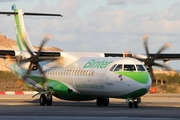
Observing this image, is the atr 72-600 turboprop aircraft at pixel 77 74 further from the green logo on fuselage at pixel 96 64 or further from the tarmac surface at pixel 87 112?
the tarmac surface at pixel 87 112

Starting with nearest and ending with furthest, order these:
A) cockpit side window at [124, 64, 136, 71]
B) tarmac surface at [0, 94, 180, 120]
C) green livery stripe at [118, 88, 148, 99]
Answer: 1. tarmac surface at [0, 94, 180, 120]
2. green livery stripe at [118, 88, 148, 99]
3. cockpit side window at [124, 64, 136, 71]

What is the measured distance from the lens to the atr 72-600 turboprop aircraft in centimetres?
2948

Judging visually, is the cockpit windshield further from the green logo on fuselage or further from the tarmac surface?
the tarmac surface

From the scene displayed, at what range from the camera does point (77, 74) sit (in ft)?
109

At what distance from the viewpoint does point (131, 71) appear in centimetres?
2958

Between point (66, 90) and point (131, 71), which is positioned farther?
point (66, 90)

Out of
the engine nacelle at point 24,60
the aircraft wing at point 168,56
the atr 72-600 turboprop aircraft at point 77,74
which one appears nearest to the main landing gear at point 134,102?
the atr 72-600 turboprop aircraft at point 77,74

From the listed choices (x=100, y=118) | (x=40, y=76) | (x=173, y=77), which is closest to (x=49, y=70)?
(x=40, y=76)

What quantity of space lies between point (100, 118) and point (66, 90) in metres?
12.2

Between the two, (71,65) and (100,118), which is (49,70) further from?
(100,118)

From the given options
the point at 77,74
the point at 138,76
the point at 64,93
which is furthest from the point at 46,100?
the point at 138,76

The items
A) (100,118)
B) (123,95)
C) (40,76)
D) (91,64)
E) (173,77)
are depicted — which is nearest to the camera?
(100,118)

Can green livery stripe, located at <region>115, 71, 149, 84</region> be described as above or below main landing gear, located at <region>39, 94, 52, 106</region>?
above

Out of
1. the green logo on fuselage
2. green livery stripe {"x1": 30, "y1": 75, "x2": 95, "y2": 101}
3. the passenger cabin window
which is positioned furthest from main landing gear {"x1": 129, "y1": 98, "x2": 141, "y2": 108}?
green livery stripe {"x1": 30, "y1": 75, "x2": 95, "y2": 101}
